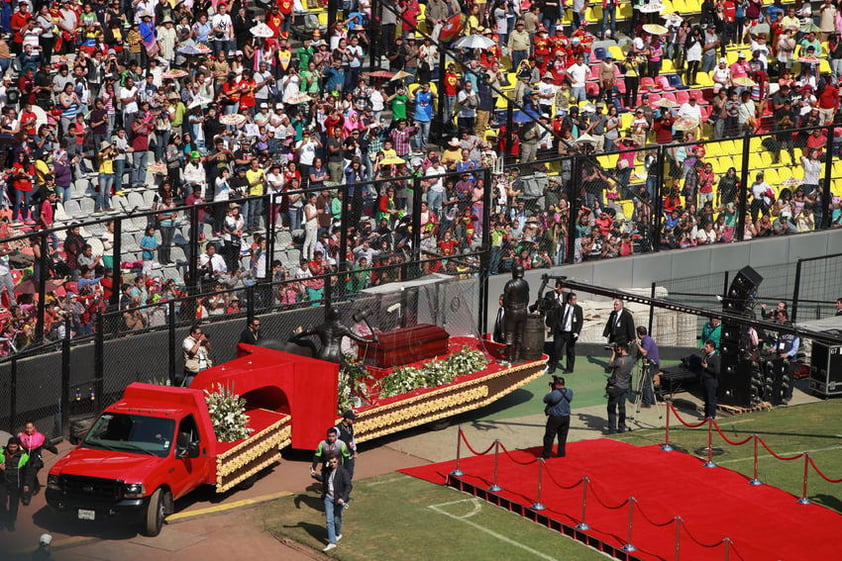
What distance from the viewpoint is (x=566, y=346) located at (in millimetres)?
29859

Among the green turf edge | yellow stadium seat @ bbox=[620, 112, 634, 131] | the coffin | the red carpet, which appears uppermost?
yellow stadium seat @ bbox=[620, 112, 634, 131]

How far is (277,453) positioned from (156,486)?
342 cm

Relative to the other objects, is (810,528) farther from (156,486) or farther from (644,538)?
(156,486)

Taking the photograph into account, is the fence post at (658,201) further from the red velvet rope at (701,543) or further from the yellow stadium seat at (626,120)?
the red velvet rope at (701,543)

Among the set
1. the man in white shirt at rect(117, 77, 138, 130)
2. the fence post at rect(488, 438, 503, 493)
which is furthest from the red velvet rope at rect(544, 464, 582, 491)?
the man in white shirt at rect(117, 77, 138, 130)

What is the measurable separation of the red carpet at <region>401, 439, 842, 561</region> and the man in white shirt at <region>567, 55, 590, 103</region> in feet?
47.4

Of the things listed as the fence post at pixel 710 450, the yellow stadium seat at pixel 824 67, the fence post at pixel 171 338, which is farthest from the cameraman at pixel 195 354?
the yellow stadium seat at pixel 824 67

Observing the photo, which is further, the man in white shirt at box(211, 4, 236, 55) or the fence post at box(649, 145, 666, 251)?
the fence post at box(649, 145, 666, 251)

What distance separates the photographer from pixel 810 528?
840 inches

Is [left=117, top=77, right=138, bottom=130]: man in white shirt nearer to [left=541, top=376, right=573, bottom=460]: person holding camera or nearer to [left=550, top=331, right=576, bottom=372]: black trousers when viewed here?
[left=550, top=331, right=576, bottom=372]: black trousers

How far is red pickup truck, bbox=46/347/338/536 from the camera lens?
20.4 metres

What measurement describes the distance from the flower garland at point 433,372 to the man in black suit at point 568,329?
8.35ft

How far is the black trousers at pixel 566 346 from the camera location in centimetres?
2950

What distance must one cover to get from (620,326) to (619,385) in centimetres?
316
